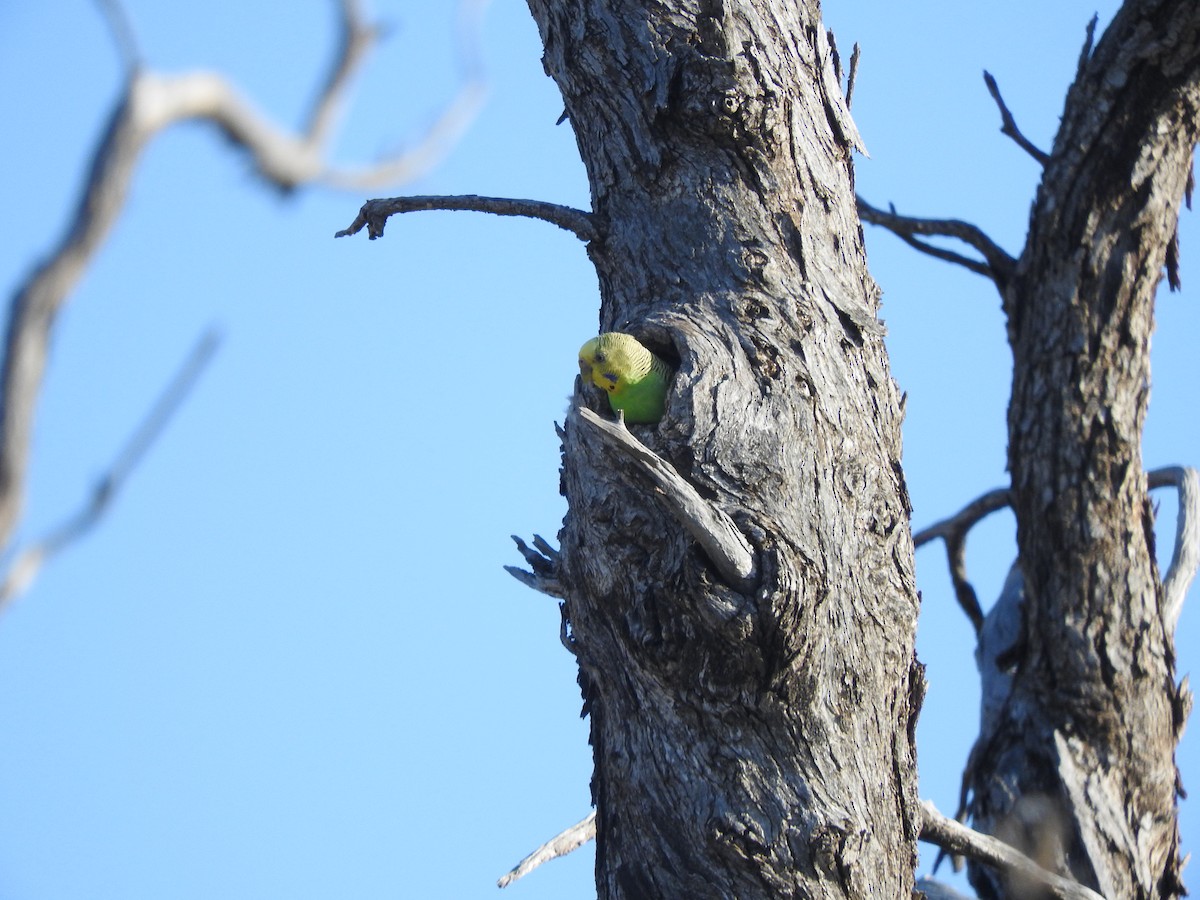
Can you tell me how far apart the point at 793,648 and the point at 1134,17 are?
3598mm

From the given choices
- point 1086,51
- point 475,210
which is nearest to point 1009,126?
point 1086,51

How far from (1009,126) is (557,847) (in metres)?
4.15

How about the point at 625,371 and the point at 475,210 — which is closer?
the point at 625,371

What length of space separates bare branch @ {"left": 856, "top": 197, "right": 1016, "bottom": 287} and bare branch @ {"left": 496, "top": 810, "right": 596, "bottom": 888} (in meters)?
3.40

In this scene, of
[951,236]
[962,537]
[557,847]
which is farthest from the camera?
[962,537]

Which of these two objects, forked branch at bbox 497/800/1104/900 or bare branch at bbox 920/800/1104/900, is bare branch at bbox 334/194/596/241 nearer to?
forked branch at bbox 497/800/1104/900

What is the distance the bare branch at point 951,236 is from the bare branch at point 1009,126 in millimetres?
442

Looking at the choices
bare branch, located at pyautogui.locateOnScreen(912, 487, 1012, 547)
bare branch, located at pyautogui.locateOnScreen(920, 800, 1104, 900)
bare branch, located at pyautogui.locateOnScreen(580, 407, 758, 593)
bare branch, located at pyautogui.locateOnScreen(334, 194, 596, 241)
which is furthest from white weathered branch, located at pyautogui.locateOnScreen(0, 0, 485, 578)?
bare branch, located at pyautogui.locateOnScreen(912, 487, 1012, 547)

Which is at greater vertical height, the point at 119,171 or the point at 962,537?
the point at 962,537

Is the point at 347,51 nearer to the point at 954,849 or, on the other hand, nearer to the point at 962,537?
the point at 954,849

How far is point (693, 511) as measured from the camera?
2.99 metres

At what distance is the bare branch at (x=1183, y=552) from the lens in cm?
521

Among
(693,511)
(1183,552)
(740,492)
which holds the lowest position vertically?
(693,511)

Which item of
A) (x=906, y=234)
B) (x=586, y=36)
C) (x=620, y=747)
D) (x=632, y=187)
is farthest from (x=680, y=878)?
(x=906, y=234)
